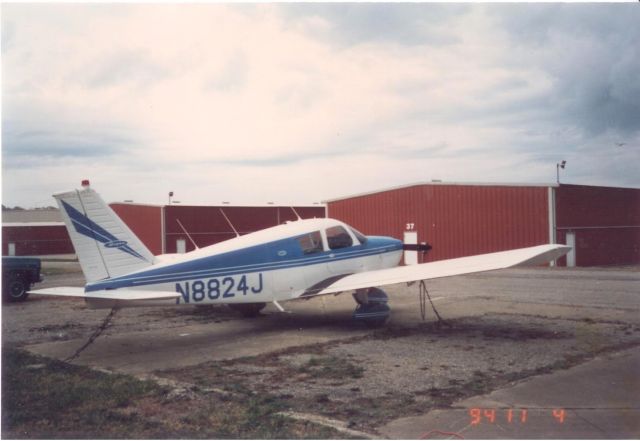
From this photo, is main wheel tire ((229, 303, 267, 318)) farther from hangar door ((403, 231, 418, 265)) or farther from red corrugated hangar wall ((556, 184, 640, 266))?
red corrugated hangar wall ((556, 184, 640, 266))

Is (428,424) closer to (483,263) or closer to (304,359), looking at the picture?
(304,359)

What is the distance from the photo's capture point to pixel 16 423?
19.8ft

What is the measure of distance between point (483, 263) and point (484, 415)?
519cm

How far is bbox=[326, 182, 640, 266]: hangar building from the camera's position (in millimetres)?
27625

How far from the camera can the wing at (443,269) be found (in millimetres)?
10102

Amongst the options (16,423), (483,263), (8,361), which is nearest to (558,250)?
(483,263)

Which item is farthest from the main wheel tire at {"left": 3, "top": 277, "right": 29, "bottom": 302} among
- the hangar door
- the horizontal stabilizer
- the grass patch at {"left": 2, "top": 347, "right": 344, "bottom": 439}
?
the hangar door

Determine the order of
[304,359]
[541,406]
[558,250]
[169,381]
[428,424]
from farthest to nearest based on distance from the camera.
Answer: [558,250] → [304,359] → [169,381] → [541,406] → [428,424]

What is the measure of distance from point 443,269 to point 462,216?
1901 centimetres

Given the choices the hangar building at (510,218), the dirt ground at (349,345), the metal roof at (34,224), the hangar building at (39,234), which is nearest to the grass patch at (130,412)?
the dirt ground at (349,345)

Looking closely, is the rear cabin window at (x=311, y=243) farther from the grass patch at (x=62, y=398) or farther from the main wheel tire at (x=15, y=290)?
the main wheel tire at (x=15, y=290)

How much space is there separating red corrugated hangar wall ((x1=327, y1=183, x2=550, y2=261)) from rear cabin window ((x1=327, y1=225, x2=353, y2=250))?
1734cm

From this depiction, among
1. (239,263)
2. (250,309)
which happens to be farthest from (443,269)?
(250,309)

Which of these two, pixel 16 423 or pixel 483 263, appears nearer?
pixel 16 423
